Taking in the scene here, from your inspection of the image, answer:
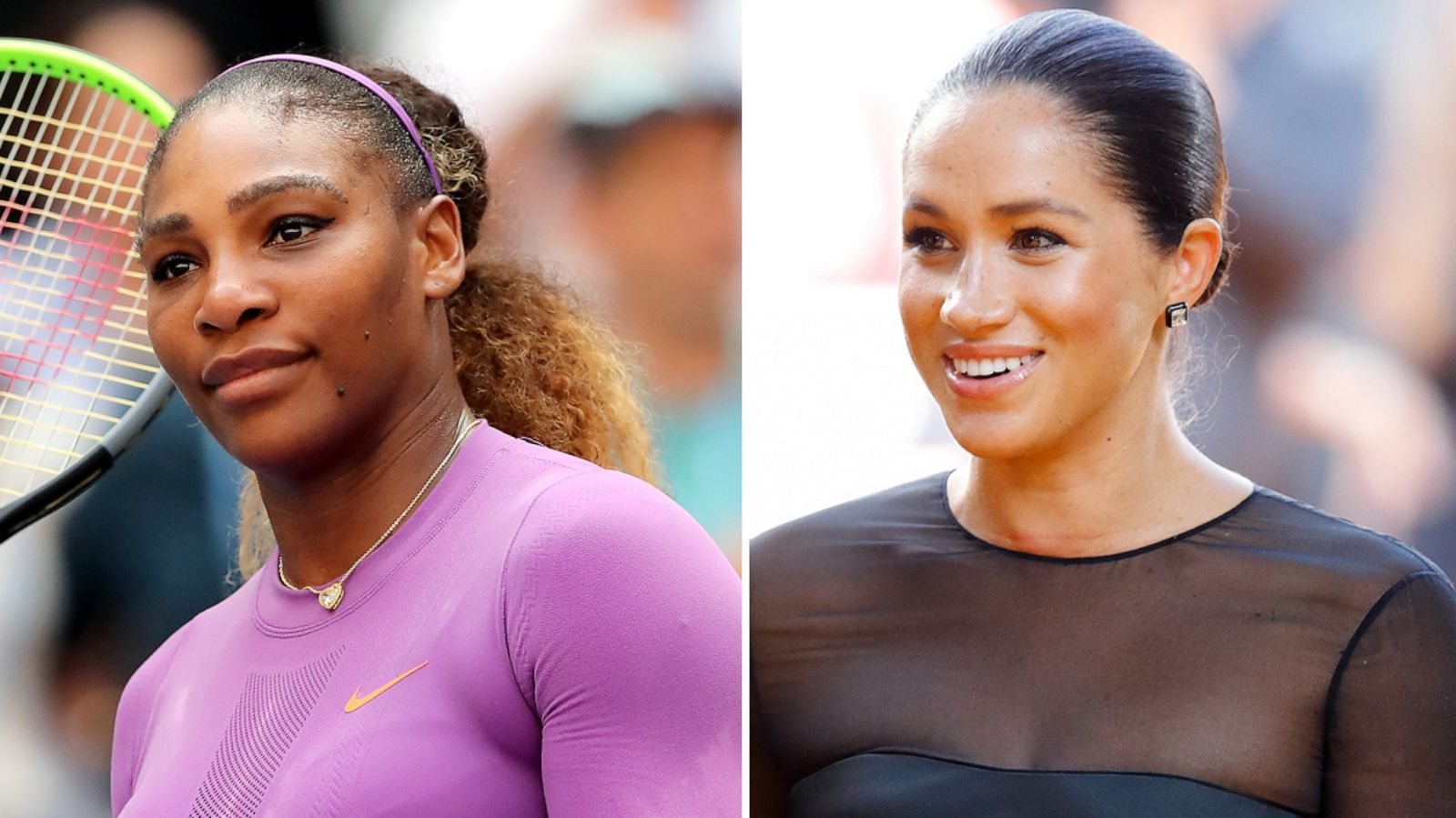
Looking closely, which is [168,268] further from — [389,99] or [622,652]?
[622,652]

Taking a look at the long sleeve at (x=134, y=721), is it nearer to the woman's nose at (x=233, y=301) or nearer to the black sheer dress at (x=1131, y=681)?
the woman's nose at (x=233, y=301)

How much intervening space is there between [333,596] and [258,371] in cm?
24

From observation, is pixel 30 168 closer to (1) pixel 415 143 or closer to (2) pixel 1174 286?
(1) pixel 415 143

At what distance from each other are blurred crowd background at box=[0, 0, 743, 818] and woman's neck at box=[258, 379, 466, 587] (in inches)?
13.4

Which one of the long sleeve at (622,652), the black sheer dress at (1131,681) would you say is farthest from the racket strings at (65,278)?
the black sheer dress at (1131,681)

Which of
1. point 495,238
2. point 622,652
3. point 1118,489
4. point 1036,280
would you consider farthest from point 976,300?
point 495,238

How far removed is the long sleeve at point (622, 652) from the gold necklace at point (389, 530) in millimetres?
190

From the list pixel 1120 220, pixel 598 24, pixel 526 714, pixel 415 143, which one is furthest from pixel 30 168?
pixel 1120 220

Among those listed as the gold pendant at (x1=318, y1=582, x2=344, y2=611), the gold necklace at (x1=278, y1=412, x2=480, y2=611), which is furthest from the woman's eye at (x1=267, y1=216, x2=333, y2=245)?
the gold pendant at (x1=318, y1=582, x2=344, y2=611)

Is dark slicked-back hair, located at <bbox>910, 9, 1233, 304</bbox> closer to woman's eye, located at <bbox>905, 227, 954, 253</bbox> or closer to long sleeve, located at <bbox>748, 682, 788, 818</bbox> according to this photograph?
woman's eye, located at <bbox>905, 227, 954, 253</bbox>

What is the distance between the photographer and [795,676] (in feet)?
5.67

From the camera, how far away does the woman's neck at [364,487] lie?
1.62 m

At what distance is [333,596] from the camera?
1.58 metres

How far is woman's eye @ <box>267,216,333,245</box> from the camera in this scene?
1588 millimetres
